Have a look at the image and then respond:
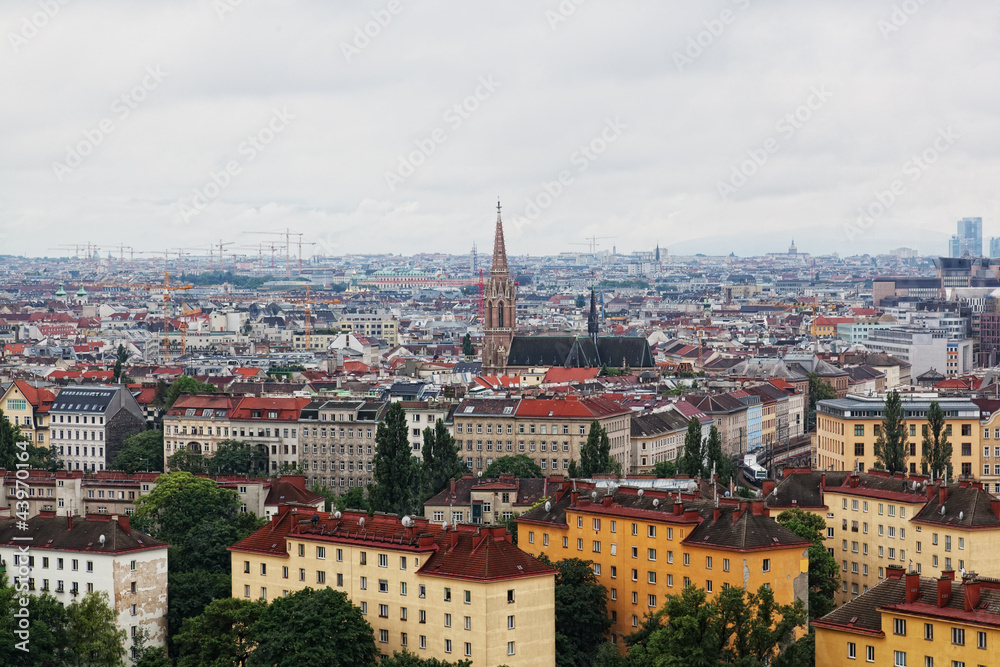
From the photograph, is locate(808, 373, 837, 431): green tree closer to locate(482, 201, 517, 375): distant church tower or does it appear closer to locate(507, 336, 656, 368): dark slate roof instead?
locate(507, 336, 656, 368): dark slate roof

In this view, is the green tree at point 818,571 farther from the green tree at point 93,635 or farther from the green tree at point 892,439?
the green tree at point 892,439

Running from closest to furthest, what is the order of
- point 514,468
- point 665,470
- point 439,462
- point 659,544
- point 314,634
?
→ point 314,634, point 659,544, point 439,462, point 514,468, point 665,470

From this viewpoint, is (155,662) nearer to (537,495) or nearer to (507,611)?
(507,611)

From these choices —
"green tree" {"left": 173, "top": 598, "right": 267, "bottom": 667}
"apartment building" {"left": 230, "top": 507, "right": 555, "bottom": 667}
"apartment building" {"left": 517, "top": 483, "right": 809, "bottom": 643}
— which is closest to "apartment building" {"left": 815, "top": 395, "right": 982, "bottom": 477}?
"apartment building" {"left": 517, "top": 483, "right": 809, "bottom": 643}

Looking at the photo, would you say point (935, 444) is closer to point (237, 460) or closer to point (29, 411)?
point (237, 460)

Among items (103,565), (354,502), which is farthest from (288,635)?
(354,502)

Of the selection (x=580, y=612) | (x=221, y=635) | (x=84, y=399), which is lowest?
(x=221, y=635)
